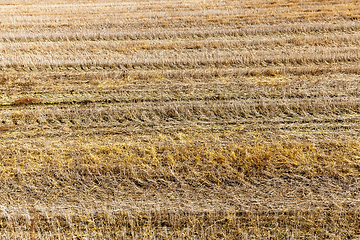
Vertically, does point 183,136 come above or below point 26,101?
below

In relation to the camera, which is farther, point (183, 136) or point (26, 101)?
point (26, 101)

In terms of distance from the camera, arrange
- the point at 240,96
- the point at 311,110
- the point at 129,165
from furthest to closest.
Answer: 1. the point at 240,96
2. the point at 311,110
3. the point at 129,165

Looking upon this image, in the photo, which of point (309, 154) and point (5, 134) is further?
point (5, 134)

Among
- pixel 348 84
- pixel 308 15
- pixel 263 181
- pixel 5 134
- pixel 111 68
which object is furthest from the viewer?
pixel 308 15

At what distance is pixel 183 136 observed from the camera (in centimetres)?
672

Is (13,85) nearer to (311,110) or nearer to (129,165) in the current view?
(129,165)

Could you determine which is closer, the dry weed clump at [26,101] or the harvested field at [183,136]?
the harvested field at [183,136]

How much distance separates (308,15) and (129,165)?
14.2 metres

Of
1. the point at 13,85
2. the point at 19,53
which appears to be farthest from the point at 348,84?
the point at 19,53

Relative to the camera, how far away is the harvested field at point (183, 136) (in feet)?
15.5

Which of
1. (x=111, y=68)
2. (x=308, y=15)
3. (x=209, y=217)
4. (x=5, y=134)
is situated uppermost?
(x=308, y=15)

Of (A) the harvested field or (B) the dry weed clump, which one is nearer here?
(A) the harvested field

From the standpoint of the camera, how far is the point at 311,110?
7590 mm

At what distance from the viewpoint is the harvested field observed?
4.73m
